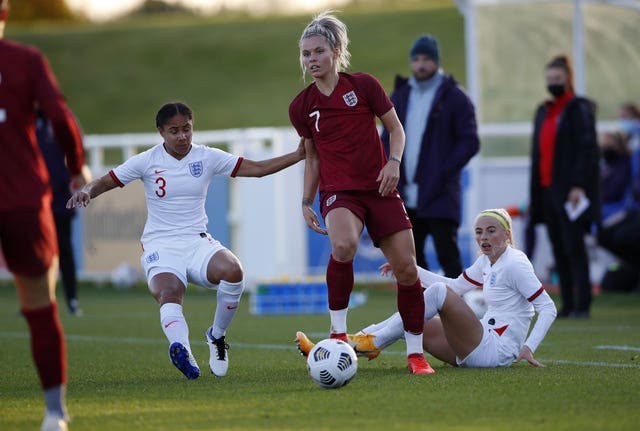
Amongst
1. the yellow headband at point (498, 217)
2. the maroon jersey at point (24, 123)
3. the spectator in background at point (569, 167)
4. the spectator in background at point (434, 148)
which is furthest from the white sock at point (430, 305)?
the spectator in background at point (569, 167)

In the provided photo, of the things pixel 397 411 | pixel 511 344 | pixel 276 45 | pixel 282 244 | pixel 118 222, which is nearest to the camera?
pixel 397 411

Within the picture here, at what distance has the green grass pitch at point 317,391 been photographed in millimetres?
5852

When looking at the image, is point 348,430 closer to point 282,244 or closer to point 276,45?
point 282,244

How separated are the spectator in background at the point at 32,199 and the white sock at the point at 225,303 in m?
2.44

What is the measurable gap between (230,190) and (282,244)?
1.22 metres

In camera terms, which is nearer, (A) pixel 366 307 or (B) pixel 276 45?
(A) pixel 366 307

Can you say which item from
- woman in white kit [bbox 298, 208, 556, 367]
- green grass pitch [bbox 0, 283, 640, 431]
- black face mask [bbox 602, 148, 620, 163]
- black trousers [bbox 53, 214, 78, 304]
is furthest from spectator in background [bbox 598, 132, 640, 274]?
woman in white kit [bbox 298, 208, 556, 367]

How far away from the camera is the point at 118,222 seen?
771 inches

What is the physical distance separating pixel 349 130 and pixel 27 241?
2.62 m

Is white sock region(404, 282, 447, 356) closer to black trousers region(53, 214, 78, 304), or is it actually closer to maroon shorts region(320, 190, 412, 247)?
maroon shorts region(320, 190, 412, 247)

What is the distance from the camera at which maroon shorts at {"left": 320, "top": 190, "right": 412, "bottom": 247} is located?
7.68 metres

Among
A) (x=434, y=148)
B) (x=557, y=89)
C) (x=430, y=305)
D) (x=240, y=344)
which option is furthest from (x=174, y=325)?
(x=557, y=89)

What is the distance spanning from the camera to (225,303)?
8.19m

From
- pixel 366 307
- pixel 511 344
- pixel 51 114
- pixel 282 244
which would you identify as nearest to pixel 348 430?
pixel 51 114
